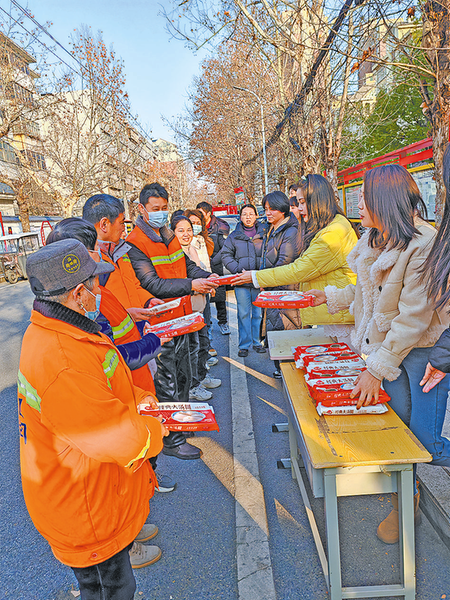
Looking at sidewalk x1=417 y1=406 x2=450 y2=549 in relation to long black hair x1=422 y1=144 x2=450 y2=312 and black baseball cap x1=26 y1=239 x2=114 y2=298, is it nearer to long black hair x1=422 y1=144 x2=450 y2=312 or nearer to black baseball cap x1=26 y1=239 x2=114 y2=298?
long black hair x1=422 y1=144 x2=450 y2=312

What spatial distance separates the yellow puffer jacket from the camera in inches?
138

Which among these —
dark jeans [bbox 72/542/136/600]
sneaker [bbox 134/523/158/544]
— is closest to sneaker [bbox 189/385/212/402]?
sneaker [bbox 134/523/158/544]

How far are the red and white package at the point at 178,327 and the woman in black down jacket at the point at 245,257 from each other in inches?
112

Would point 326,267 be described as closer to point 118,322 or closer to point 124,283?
point 124,283

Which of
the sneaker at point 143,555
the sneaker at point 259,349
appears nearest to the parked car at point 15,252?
the sneaker at point 259,349

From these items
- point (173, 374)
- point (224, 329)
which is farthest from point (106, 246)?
point (224, 329)

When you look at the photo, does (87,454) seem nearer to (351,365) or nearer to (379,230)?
(351,365)

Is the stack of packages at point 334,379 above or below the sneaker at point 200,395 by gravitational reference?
above

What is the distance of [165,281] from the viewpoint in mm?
3582

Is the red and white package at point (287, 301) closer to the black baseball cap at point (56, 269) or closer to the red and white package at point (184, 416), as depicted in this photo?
the red and white package at point (184, 416)

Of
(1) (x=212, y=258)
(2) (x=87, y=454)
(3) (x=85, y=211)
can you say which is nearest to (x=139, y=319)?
(3) (x=85, y=211)

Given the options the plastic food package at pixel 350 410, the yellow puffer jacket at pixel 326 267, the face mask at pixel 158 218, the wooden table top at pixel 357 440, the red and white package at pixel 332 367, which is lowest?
the wooden table top at pixel 357 440

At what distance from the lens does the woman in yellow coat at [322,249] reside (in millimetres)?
3523

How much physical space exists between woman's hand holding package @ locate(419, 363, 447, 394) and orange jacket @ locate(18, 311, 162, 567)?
4.26 ft
